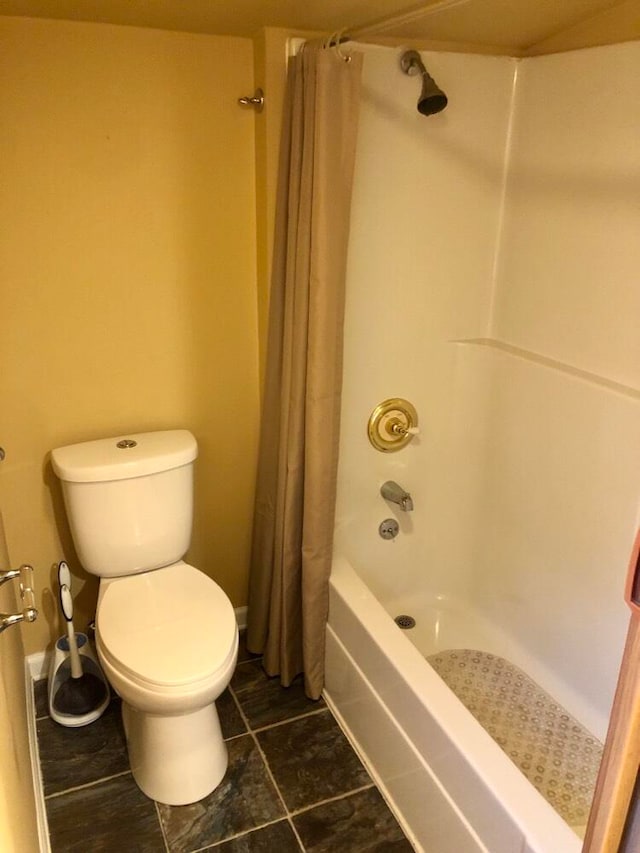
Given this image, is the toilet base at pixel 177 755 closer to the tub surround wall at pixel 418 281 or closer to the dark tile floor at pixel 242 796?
the dark tile floor at pixel 242 796

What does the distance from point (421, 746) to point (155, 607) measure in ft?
2.46

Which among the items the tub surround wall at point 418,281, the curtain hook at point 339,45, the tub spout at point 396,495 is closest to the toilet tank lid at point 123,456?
the tub surround wall at point 418,281

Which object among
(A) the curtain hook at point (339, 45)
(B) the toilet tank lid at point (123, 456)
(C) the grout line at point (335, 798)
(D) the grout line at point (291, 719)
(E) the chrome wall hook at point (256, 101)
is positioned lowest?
(C) the grout line at point (335, 798)

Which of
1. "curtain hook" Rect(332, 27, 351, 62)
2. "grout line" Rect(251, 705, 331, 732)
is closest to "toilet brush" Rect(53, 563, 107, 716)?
"grout line" Rect(251, 705, 331, 732)

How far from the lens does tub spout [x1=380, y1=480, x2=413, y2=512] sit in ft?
7.13

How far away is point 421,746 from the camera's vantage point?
5.32ft

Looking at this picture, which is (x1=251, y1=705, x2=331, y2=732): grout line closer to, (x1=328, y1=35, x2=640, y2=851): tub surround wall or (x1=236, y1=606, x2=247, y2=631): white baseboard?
(x1=328, y1=35, x2=640, y2=851): tub surround wall

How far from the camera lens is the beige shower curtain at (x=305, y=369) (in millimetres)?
1657

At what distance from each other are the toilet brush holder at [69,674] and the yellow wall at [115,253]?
0.11 m

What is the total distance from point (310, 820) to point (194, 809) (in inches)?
11.7

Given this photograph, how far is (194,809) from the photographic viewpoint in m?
1.78

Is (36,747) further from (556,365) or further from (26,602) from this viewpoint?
(556,365)

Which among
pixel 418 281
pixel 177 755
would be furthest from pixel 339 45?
pixel 177 755

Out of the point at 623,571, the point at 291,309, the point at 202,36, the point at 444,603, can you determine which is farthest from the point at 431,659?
the point at 202,36
